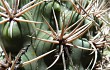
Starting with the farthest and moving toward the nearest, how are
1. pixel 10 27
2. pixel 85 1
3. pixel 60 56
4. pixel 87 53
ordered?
pixel 85 1, pixel 87 53, pixel 60 56, pixel 10 27

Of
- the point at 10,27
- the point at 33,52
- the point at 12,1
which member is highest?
the point at 12,1

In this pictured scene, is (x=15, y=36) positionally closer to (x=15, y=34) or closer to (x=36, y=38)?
(x=15, y=34)

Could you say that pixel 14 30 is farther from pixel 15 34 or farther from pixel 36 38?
pixel 36 38

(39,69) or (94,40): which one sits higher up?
(94,40)

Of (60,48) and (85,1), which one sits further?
(85,1)

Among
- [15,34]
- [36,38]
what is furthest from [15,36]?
[36,38]

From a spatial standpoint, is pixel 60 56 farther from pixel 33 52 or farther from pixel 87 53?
pixel 87 53

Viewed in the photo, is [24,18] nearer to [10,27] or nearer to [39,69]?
[10,27]

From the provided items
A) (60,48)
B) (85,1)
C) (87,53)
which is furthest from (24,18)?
(85,1)

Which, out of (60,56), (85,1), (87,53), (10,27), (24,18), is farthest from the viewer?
(85,1)
